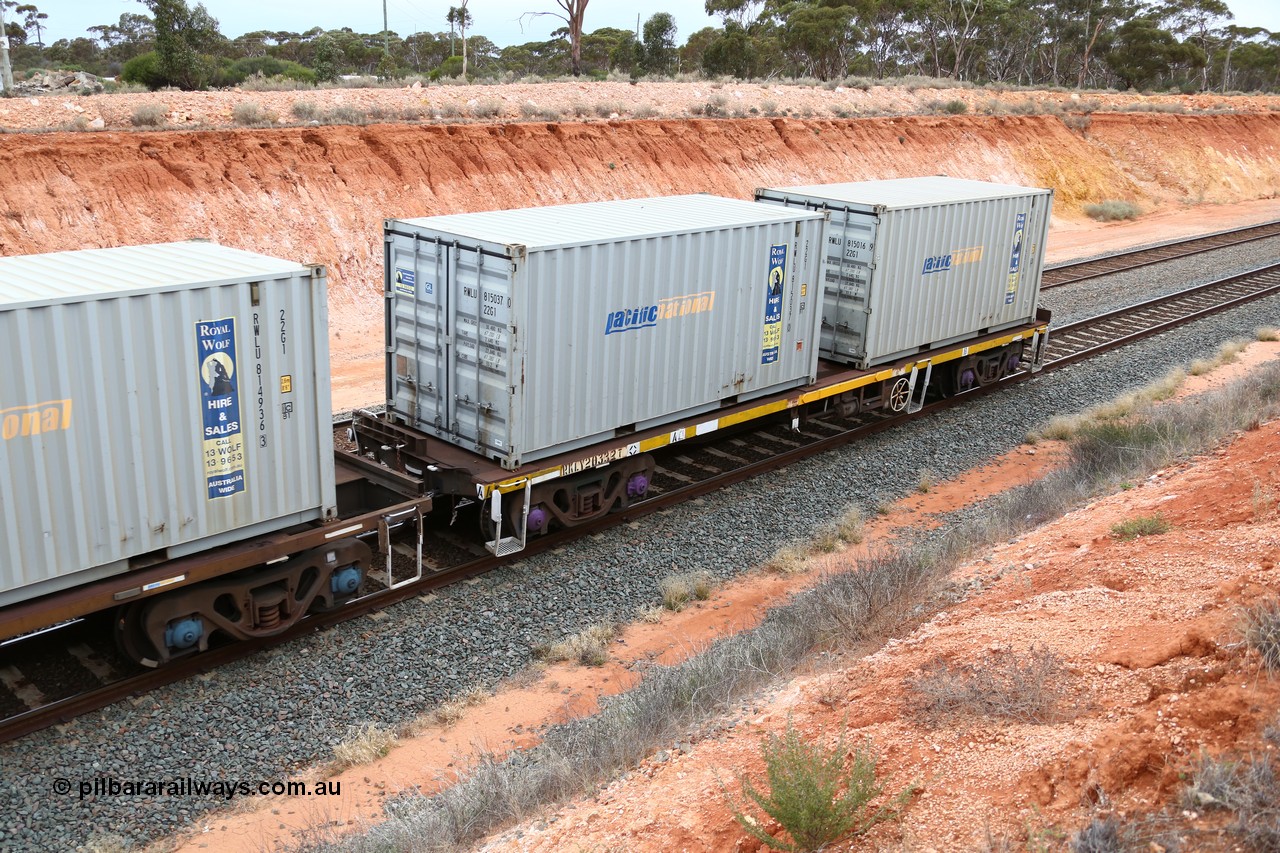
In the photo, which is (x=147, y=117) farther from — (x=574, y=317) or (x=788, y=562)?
(x=788, y=562)

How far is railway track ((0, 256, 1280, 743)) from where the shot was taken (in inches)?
345

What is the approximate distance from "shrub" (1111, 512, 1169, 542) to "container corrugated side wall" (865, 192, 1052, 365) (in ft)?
20.5

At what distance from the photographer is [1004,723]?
252 inches

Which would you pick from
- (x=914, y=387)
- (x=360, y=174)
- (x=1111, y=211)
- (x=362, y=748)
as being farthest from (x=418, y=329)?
(x=1111, y=211)

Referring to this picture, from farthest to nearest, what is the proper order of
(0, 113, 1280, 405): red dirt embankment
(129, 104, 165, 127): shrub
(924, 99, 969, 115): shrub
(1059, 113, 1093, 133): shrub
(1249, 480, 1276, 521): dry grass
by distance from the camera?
1. (1059, 113, 1093, 133): shrub
2. (924, 99, 969, 115): shrub
3. (129, 104, 165, 127): shrub
4. (0, 113, 1280, 405): red dirt embankment
5. (1249, 480, 1276, 521): dry grass

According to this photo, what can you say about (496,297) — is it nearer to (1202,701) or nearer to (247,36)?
(1202,701)

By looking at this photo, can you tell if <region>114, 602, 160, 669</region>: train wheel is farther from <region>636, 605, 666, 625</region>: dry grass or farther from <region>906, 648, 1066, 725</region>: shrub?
<region>906, 648, 1066, 725</region>: shrub

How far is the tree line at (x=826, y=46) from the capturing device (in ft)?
191

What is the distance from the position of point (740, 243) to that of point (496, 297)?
11.4 feet

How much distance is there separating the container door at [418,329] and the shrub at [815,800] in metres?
6.95

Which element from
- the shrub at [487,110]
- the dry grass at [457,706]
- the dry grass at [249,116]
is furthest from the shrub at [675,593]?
the shrub at [487,110]

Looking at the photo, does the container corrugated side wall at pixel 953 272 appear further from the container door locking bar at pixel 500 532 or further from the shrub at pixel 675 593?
the container door locking bar at pixel 500 532

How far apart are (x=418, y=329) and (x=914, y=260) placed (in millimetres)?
7629

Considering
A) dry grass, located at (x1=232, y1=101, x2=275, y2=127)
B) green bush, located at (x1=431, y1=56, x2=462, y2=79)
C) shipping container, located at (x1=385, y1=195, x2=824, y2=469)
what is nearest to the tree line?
green bush, located at (x1=431, y1=56, x2=462, y2=79)
